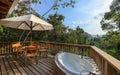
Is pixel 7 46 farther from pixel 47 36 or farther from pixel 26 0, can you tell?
pixel 47 36

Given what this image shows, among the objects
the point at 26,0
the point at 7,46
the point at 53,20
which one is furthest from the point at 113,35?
the point at 7,46

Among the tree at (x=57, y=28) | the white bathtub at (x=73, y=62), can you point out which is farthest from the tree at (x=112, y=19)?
the white bathtub at (x=73, y=62)

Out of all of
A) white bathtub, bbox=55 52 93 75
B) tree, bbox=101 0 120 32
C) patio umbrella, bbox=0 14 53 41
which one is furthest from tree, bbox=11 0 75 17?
white bathtub, bbox=55 52 93 75

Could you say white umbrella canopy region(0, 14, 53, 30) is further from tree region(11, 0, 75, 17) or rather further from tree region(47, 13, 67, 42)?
tree region(47, 13, 67, 42)

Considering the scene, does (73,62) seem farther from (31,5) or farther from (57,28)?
(57,28)

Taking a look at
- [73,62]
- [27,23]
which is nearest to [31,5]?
[27,23]

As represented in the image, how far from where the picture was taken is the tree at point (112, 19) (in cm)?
1956

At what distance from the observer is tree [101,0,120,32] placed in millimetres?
19562

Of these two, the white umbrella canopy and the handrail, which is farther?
the white umbrella canopy

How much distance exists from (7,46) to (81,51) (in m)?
4.17

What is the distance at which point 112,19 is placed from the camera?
1986cm

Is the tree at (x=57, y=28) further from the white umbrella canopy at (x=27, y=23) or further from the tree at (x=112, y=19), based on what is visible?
the white umbrella canopy at (x=27, y=23)

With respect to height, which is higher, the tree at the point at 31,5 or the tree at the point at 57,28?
the tree at the point at 31,5

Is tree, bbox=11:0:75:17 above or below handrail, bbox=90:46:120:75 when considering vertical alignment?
above
